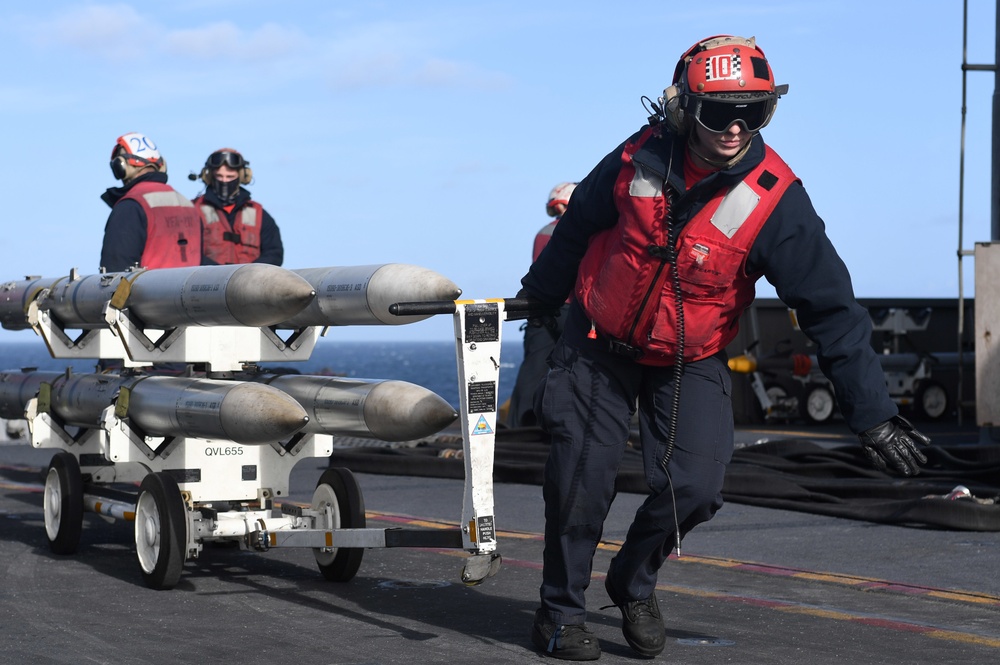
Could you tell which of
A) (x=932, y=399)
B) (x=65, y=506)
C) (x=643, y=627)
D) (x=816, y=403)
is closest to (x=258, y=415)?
(x=65, y=506)

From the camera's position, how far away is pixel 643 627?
5434 mm

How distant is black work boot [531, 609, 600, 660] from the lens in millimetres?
5352

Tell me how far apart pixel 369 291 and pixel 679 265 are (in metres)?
2.17

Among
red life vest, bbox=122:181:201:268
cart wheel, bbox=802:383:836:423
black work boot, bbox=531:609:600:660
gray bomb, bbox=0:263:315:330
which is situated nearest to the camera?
black work boot, bbox=531:609:600:660

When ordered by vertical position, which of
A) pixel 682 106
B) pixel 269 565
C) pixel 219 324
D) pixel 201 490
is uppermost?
pixel 682 106

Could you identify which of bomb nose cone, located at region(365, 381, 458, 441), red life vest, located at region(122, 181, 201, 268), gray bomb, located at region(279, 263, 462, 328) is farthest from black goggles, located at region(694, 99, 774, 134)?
red life vest, located at region(122, 181, 201, 268)

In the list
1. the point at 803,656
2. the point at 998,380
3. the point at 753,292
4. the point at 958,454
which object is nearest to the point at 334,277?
the point at 753,292

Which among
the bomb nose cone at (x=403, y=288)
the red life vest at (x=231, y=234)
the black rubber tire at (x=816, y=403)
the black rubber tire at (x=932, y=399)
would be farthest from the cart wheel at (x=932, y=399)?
the bomb nose cone at (x=403, y=288)

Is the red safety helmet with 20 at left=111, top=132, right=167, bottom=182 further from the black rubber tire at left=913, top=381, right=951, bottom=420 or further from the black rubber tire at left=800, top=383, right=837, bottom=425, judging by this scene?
the black rubber tire at left=913, top=381, right=951, bottom=420

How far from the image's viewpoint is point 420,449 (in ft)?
44.4

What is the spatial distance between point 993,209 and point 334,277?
1101 cm

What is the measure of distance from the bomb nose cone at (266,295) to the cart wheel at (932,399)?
14877 mm

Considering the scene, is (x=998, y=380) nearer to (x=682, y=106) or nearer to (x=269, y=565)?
(x=269, y=565)

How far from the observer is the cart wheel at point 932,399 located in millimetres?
19962
